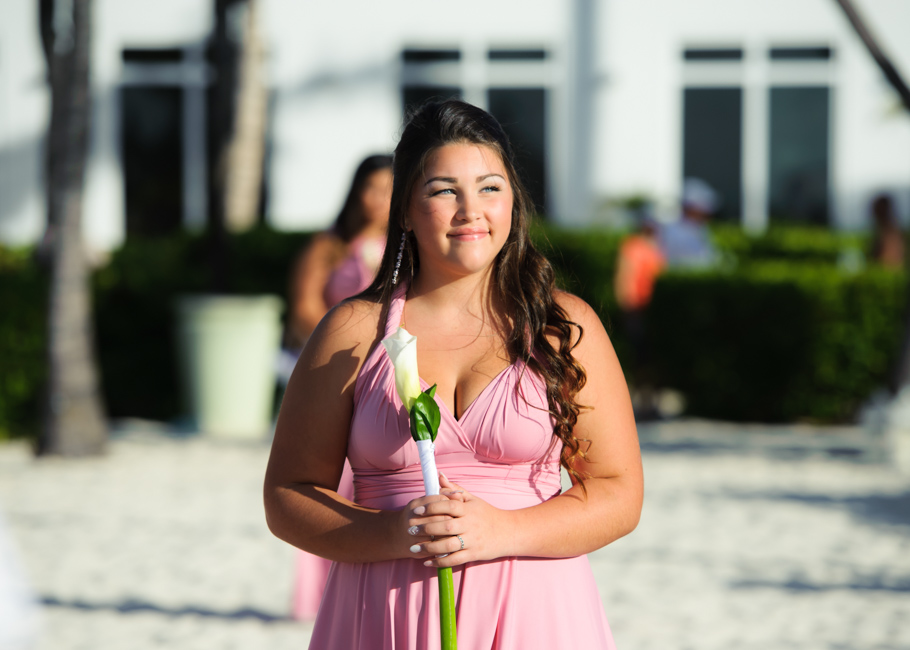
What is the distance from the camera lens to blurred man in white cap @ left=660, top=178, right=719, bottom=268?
11758mm

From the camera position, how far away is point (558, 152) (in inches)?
618

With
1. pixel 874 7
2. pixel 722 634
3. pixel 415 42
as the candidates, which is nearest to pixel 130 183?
pixel 415 42

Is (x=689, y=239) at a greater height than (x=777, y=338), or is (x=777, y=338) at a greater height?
(x=689, y=239)

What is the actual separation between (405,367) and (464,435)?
0.23 metres

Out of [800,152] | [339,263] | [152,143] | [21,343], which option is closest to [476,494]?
[339,263]

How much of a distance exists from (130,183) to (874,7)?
34.1 ft

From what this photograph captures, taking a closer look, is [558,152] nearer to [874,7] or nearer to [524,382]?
[874,7]

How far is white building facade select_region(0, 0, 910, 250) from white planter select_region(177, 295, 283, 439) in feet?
15.9

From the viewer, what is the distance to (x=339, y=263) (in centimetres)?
532

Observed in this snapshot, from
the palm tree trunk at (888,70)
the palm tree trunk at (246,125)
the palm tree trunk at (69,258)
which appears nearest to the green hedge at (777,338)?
the palm tree trunk at (888,70)

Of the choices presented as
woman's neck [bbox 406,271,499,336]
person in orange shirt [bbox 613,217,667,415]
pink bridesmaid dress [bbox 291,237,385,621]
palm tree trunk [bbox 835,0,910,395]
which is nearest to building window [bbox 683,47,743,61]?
person in orange shirt [bbox 613,217,667,415]

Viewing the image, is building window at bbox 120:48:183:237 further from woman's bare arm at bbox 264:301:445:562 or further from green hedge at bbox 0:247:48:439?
woman's bare arm at bbox 264:301:445:562

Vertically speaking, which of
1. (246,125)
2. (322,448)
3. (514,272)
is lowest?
(322,448)

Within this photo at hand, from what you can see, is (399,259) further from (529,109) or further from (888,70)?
(529,109)
